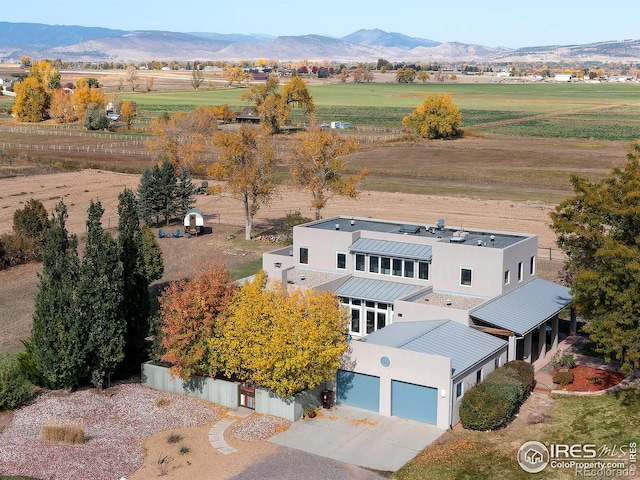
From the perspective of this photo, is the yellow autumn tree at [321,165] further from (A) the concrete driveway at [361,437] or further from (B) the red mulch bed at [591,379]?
(A) the concrete driveway at [361,437]

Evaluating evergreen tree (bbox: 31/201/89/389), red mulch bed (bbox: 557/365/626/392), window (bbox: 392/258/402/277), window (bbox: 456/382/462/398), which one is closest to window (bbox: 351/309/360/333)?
window (bbox: 392/258/402/277)

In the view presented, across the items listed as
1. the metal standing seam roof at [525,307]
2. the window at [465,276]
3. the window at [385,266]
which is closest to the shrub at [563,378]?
the metal standing seam roof at [525,307]

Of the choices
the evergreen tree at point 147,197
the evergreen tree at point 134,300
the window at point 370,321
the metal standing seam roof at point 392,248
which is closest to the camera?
the evergreen tree at point 134,300

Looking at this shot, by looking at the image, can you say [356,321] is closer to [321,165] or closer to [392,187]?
[321,165]

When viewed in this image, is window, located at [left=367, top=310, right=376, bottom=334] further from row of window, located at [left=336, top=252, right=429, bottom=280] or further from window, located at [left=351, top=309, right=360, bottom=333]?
row of window, located at [left=336, top=252, right=429, bottom=280]

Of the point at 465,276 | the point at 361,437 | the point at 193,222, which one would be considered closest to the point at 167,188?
the point at 193,222
